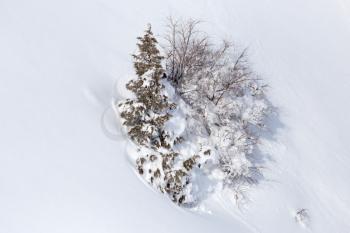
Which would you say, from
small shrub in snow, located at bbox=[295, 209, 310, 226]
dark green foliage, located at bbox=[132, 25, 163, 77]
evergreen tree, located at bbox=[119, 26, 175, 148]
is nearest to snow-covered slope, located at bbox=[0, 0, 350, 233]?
small shrub in snow, located at bbox=[295, 209, 310, 226]

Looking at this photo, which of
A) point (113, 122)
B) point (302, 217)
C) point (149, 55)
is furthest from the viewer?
point (302, 217)

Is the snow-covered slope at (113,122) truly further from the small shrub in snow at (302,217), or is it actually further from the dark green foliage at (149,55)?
the dark green foliage at (149,55)

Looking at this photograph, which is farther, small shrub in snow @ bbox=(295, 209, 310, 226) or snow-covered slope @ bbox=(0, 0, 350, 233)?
small shrub in snow @ bbox=(295, 209, 310, 226)

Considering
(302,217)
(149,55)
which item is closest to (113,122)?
(149,55)

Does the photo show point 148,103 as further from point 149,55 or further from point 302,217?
point 302,217

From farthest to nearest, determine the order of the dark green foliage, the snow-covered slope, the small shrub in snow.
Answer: the small shrub in snow < the dark green foliage < the snow-covered slope

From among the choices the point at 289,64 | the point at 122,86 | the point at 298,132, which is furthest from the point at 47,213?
the point at 289,64

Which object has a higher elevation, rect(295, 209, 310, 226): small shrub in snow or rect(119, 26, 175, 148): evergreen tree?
rect(119, 26, 175, 148): evergreen tree

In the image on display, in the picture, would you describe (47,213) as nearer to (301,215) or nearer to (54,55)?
(54,55)

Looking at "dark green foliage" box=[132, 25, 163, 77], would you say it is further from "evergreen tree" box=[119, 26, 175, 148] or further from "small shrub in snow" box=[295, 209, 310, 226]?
"small shrub in snow" box=[295, 209, 310, 226]
